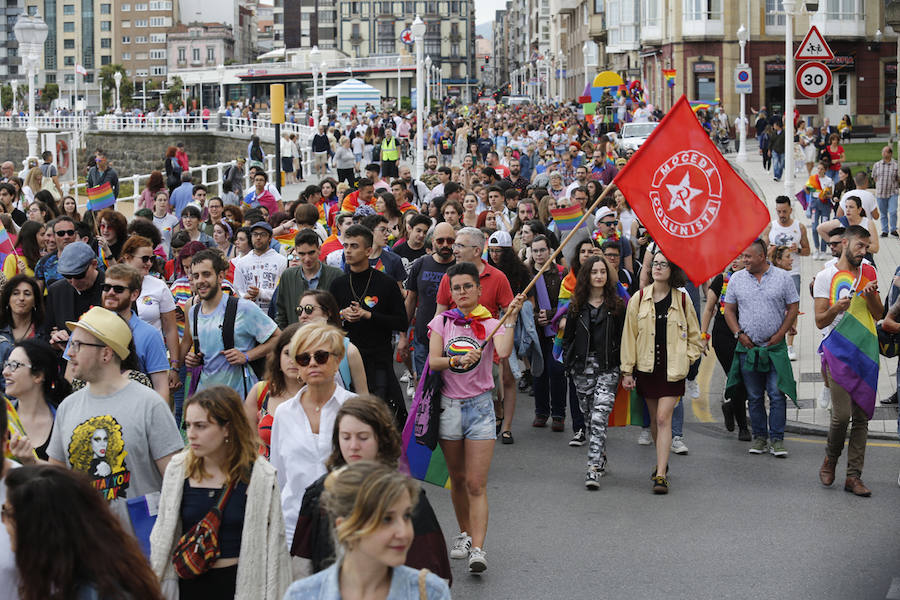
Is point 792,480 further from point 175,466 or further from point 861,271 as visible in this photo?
point 175,466

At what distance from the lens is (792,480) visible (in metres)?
9.48

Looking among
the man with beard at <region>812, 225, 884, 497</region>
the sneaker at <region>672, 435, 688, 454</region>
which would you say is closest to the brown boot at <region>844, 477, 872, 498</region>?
the man with beard at <region>812, 225, 884, 497</region>

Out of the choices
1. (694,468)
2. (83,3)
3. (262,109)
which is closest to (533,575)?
(694,468)

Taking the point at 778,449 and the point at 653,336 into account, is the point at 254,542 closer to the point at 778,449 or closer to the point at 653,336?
the point at 653,336

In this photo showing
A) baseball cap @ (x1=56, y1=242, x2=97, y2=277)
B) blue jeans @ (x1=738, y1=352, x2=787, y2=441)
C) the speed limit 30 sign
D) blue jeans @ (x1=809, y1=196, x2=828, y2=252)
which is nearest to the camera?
baseball cap @ (x1=56, y1=242, x2=97, y2=277)

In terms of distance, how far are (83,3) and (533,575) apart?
6500 inches

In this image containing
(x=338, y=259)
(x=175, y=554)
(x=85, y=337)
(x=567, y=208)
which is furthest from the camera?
(x=567, y=208)

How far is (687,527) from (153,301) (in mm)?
3699

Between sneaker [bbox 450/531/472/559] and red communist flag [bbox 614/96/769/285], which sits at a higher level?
red communist flag [bbox 614/96/769/285]

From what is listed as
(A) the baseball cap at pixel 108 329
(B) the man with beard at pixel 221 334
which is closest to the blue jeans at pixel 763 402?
(B) the man with beard at pixel 221 334

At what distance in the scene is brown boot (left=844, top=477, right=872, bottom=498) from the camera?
8.98 m

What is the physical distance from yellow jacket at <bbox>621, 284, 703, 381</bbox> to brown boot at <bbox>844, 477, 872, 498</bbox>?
4.31 feet

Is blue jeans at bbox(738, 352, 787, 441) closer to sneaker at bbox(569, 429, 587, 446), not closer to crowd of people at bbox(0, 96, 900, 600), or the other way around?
crowd of people at bbox(0, 96, 900, 600)

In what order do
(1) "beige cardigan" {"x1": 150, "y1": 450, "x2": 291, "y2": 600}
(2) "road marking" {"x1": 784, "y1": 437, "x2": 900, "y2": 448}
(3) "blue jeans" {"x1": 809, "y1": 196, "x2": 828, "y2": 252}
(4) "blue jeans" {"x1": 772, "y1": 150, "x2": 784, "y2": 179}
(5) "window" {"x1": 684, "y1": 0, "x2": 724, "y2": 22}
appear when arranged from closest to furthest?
(1) "beige cardigan" {"x1": 150, "y1": 450, "x2": 291, "y2": 600}
(2) "road marking" {"x1": 784, "y1": 437, "x2": 900, "y2": 448}
(3) "blue jeans" {"x1": 809, "y1": 196, "x2": 828, "y2": 252}
(4) "blue jeans" {"x1": 772, "y1": 150, "x2": 784, "y2": 179}
(5) "window" {"x1": 684, "y1": 0, "x2": 724, "y2": 22}
